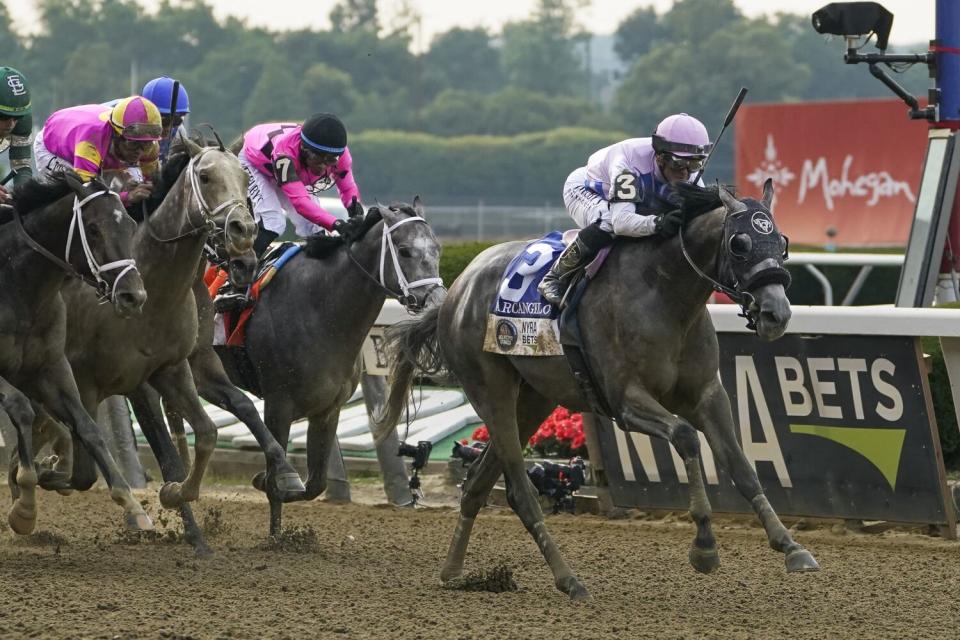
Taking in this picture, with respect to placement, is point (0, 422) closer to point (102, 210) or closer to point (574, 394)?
point (102, 210)

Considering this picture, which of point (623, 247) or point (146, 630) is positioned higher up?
point (623, 247)

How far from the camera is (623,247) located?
607 centimetres

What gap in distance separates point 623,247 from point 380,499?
349cm

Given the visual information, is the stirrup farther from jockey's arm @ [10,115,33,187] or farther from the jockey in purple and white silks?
the jockey in purple and white silks

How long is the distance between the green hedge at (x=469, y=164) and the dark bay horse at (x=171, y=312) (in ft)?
168

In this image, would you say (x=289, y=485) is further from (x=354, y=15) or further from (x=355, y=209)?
(x=354, y=15)

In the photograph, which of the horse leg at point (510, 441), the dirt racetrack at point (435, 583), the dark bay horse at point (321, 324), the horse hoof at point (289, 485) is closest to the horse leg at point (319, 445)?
the dark bay horse at point (321, 324)

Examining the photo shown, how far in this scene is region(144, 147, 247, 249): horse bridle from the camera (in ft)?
20.5

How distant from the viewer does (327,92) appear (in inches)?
2697

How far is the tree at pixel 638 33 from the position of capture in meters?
91.9

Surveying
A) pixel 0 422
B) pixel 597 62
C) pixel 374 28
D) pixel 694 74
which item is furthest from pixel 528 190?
pixel 597 62

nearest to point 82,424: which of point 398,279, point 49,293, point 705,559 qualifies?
point 49,293

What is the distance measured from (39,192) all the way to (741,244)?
2.72 m

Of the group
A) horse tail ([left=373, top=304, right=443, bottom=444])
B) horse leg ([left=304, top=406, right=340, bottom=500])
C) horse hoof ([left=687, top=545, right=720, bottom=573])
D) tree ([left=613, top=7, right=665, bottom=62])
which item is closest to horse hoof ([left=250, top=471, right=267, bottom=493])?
horse leg ([left=304, top=406, right=340, bottom=500])
